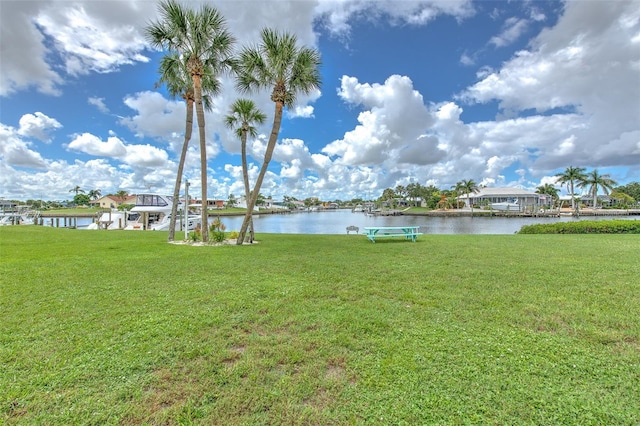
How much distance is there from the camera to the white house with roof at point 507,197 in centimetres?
8156

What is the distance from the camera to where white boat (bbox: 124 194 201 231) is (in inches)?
919

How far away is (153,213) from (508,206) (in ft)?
264

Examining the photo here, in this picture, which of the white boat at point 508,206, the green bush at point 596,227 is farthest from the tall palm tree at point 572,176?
the green bush at point 596,227

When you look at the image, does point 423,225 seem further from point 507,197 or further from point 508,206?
point 507,197

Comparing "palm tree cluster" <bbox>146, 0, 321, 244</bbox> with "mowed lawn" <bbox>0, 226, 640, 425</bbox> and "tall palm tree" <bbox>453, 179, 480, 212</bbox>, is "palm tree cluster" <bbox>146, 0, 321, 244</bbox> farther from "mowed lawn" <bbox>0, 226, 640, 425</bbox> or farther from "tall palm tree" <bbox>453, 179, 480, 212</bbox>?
"tall palm tree" <bbox>453, 179, 480, 212</bbox>

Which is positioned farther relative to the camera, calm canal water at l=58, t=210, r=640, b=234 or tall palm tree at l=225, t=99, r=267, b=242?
calm canal water at l=58, t=210, r=640, b=234

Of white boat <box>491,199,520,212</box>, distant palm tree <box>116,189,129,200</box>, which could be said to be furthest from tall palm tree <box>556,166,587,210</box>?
distant palm tree <box>116,189,129,200</box>

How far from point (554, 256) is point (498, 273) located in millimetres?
3275

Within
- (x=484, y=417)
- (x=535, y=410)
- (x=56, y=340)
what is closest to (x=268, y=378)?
(x=484, y=417)

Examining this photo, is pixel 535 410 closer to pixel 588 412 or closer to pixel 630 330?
pixel 588 412

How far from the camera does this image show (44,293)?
500 centimetres

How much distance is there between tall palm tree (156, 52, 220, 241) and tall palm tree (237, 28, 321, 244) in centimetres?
259

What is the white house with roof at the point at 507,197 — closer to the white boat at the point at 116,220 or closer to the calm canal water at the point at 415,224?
the calm canal water at the point at 415,224

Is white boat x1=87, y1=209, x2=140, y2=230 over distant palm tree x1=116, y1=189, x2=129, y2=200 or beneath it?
beneath
